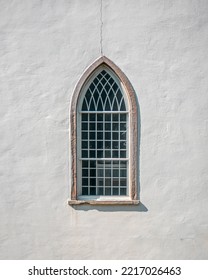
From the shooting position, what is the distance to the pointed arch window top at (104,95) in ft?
20.0

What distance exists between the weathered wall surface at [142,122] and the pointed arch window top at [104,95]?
0.36m

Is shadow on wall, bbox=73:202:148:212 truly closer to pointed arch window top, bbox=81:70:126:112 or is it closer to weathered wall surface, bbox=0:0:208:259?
weathered wall surface, bbox=0:0:208:259

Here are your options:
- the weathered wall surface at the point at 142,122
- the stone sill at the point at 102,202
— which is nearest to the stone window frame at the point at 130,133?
the stone sill at the point at 102,202

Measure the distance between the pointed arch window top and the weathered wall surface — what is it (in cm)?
36

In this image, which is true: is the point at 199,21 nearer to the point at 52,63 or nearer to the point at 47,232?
the point at 52,63

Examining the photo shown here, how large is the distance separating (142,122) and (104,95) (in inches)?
36.9

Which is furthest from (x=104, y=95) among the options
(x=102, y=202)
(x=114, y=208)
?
(x=114, y=208)

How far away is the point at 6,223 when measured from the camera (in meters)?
5.96

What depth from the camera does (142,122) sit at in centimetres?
592

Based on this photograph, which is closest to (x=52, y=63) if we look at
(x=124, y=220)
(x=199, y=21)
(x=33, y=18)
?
(x=33, y=18)

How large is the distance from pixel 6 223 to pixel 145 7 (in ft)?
16.2

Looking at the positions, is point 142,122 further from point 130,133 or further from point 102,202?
point 102,202

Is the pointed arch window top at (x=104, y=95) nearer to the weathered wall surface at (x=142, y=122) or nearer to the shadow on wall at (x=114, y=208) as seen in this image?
the weathered wall surface at (x=142, y=122)

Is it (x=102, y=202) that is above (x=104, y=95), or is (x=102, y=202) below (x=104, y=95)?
below
